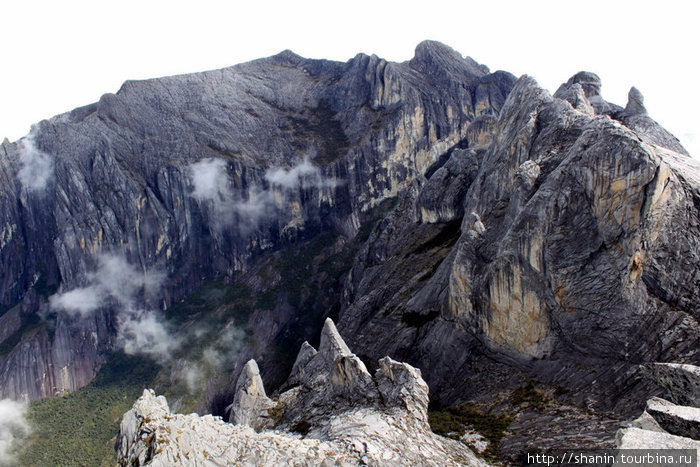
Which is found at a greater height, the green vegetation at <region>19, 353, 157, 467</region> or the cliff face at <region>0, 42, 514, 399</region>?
the cliff face at <region>0, 42, 514, 399</region>

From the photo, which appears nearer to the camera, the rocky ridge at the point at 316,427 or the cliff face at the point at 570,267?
the rocky ridge at the point at 316,427

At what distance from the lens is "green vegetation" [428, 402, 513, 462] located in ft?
110

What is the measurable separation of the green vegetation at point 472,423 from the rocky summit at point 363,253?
0.31m

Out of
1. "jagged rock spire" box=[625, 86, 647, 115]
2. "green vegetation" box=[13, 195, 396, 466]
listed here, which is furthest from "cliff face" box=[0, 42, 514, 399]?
"jagged rock spire" box=[625, 86, 647, 115]

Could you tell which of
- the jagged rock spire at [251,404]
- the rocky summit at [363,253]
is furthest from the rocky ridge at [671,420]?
the jagged rock spire at [251,404]

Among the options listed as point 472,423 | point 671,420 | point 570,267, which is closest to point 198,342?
point 472,423

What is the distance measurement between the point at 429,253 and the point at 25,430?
3663 inches

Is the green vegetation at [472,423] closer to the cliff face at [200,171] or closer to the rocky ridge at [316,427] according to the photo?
the rocky ridge at [316,427]

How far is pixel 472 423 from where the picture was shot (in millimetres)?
36906

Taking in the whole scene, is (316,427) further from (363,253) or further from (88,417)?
(88,417)

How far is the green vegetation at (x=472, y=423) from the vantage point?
3356cm

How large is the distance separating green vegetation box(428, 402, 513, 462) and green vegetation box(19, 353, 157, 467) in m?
76.7

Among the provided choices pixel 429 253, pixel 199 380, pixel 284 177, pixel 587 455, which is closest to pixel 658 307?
pixel 587 455

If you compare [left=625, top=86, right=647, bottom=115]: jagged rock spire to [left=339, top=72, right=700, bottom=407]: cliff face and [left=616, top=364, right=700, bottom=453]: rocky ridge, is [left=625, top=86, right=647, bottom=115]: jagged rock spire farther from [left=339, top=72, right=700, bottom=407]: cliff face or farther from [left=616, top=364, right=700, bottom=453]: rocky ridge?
[left=616, top=364, right=700, bottom=453]: rocky ridge
